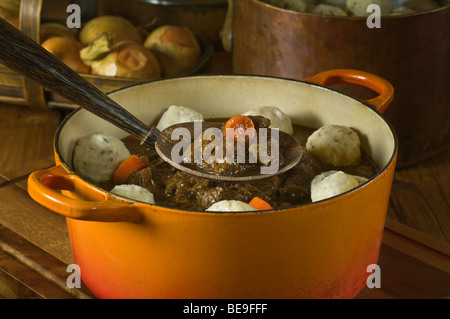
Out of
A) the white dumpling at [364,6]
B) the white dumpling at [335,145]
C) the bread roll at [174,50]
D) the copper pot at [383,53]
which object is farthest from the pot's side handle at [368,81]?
the bread roll at [174,50]

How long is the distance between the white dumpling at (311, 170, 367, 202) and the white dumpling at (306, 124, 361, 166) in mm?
110

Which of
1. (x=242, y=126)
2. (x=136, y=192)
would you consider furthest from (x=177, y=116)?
(x=136, y=192)

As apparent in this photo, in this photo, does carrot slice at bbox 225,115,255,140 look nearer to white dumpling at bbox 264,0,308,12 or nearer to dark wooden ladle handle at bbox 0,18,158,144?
dark wooden ladle handle at bbox 0,18,158,144

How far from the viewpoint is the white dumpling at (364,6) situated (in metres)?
1.42

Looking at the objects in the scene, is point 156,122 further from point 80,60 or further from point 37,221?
point 80,60

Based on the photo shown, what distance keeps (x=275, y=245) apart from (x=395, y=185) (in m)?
0.70

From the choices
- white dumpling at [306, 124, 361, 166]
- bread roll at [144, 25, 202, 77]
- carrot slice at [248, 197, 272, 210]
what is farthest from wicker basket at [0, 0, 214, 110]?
carrot slice at [248, 197, 272, 210]

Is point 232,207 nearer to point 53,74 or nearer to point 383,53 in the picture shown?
Result: point 53,74

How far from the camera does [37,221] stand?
1144 millimetres

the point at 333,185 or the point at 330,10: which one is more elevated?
the point at 330,10

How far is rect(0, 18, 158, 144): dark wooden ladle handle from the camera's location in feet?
2.85

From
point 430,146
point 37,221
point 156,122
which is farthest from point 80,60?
point 430,146

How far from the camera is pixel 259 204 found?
930mm

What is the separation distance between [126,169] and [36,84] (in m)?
0.71
